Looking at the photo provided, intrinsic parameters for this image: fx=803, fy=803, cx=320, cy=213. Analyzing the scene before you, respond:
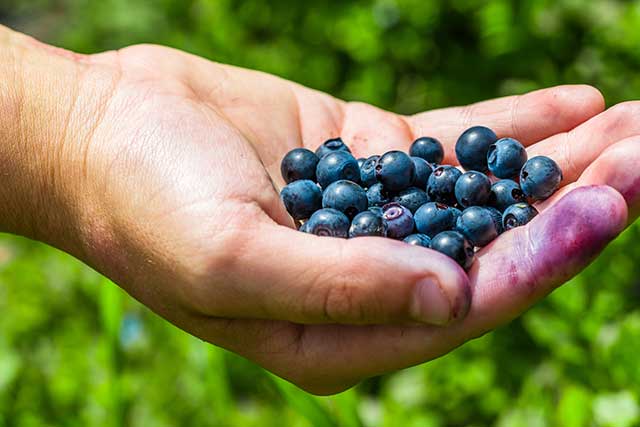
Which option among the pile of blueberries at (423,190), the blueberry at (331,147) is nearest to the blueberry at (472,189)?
the pile of blueberries at (423,190)

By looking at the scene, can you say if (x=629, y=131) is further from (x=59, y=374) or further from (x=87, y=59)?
(x=59, y=374)

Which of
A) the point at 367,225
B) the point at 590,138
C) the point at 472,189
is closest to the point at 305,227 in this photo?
the point at 367,225

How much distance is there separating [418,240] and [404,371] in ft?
4.48

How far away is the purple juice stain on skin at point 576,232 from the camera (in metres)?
1.68

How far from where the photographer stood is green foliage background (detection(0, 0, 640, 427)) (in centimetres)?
258

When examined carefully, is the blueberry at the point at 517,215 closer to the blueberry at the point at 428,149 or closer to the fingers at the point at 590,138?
the fingers at the point at 590,138

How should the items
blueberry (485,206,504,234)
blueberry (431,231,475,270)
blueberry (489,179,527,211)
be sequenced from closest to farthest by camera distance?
1. blueberry (431,231,475,270)
2. blueberry (485,206,504,234)
3. blueberry (489,179,527,211)

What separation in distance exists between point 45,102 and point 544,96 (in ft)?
4.88

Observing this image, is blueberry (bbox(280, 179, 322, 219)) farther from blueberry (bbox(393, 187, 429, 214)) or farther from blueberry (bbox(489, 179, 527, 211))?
blueberry (bbox(489, 179, 527, 211))

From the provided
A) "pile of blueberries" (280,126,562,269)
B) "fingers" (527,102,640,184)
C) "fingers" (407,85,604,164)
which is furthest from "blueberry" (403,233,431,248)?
"fingers" (407,85,604,164)

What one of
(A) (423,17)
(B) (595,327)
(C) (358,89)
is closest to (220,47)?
(C) (358,89)

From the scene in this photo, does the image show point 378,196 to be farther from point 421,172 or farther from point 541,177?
point 541,177

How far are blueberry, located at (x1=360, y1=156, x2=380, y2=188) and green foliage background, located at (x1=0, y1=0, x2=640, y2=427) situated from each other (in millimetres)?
644

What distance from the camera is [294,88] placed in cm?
285
